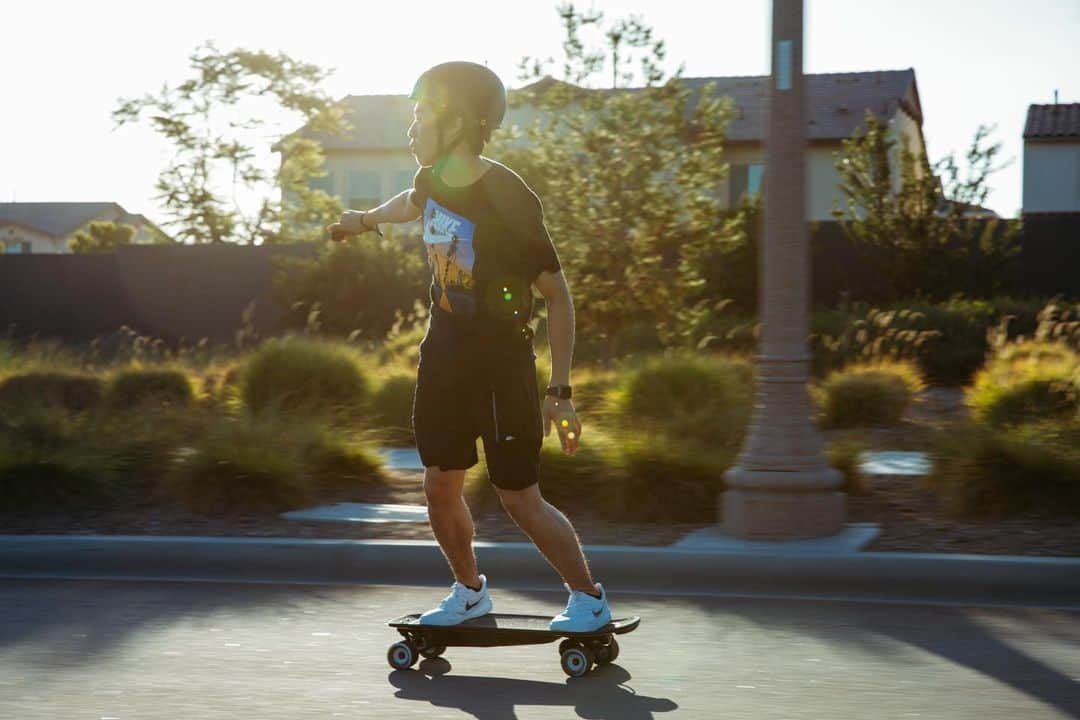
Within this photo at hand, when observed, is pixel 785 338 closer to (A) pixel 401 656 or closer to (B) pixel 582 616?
(B) pixel 582 616

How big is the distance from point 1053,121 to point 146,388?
36678 millimetres

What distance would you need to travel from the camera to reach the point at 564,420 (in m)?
4.95

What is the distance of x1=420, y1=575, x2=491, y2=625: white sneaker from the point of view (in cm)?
529

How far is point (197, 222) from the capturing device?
38469mm

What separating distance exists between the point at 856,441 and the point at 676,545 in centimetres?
220

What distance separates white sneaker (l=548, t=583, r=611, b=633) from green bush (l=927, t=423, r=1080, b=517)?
11.0ft

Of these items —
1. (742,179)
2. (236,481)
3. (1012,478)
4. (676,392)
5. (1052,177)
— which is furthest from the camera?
(1052,177)

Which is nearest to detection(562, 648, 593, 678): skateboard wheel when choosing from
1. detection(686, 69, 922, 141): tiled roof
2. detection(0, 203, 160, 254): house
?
detection(686, 69, 922, 141): tiled roof

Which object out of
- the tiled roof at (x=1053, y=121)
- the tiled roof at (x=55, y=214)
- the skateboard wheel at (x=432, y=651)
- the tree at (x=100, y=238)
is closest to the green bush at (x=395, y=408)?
the skateboard wheel at (x=432, y=651)

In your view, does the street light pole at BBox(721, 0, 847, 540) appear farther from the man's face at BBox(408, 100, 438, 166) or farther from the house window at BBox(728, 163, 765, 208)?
the house window at BBox(728, 163, 765, 208)

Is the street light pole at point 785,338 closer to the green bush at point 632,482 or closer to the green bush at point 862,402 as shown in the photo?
the green bush at point 632,482

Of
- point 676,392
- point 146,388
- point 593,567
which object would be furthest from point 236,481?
point 146,388

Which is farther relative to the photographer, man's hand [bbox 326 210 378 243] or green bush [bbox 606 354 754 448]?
green bush [bbox 606 354 754 448]

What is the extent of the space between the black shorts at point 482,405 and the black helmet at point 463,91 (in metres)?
0.71
